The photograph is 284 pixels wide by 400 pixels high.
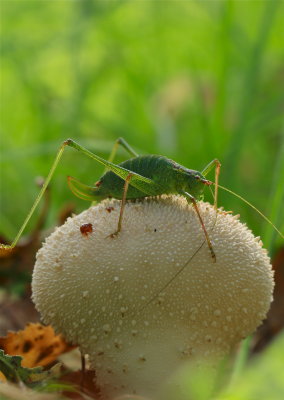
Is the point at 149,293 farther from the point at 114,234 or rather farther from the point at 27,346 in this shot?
the point at 27,346

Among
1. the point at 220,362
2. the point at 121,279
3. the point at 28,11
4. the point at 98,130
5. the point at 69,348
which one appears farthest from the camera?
the point at 28,11

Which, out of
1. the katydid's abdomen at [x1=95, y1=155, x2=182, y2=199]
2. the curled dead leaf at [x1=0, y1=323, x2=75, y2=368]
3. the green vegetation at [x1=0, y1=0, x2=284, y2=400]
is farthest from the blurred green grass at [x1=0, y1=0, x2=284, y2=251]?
the curled dead leaf at [x1=0, y1=323, x2=75, y2=368]

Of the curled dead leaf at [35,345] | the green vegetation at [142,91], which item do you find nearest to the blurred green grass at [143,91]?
the green vegetation at [142,91]

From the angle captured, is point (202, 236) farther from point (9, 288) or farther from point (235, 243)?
point (9, 288)

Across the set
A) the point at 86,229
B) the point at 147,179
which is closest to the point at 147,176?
the point at 147,179

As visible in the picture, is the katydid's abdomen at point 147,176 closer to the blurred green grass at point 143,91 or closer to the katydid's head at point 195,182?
the katydid's head at point 195,182

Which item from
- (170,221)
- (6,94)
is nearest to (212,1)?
(6,94)

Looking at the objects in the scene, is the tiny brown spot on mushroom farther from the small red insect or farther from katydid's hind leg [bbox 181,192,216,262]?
katydid's hind leg [bbox 181,192,216,262]
